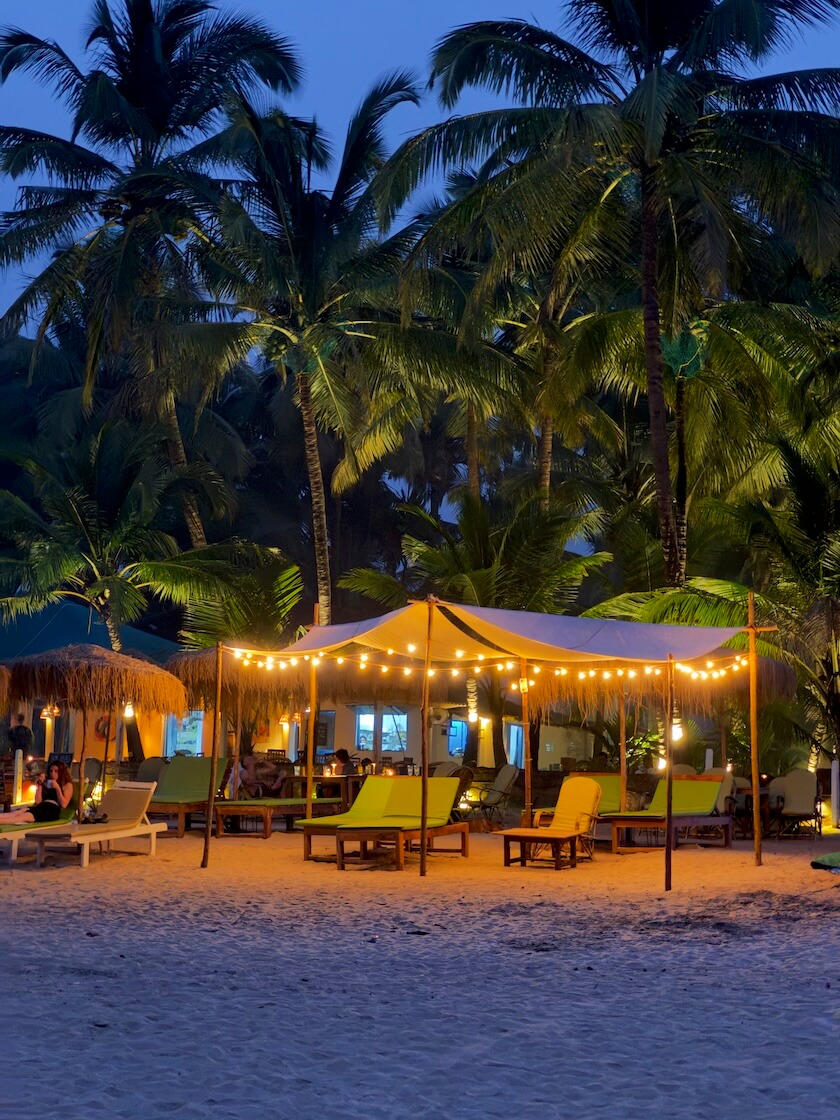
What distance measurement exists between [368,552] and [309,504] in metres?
2.41

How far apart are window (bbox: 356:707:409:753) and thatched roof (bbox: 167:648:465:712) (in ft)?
29.9

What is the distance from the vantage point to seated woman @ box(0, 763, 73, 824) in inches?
514

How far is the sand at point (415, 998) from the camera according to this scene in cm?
468

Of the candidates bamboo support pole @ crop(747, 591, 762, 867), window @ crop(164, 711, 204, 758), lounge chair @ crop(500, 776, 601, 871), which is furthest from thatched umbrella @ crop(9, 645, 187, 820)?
window @ crop(164, 711, 204, 758)

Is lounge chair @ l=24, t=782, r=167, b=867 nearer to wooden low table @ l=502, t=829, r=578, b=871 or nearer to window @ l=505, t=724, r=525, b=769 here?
wooden low table @ l=502, t=829, r=578, b=871

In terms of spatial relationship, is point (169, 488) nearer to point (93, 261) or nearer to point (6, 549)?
point (93, 261)

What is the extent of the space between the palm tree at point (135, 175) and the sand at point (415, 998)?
452 inches

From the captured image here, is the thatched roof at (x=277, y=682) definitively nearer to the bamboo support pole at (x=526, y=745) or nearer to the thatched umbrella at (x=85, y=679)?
the thatched umbrella at (x=85, y=679)

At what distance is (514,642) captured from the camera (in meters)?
13.0

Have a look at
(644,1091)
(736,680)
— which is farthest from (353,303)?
(644,1091)

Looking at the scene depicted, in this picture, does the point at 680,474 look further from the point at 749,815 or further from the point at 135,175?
the point at 135,175

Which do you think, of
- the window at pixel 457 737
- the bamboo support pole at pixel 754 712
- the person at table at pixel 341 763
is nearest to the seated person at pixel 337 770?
the person at table at pixel 341 763

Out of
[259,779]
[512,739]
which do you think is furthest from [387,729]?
[259,779]

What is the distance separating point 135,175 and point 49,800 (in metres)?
10.1
